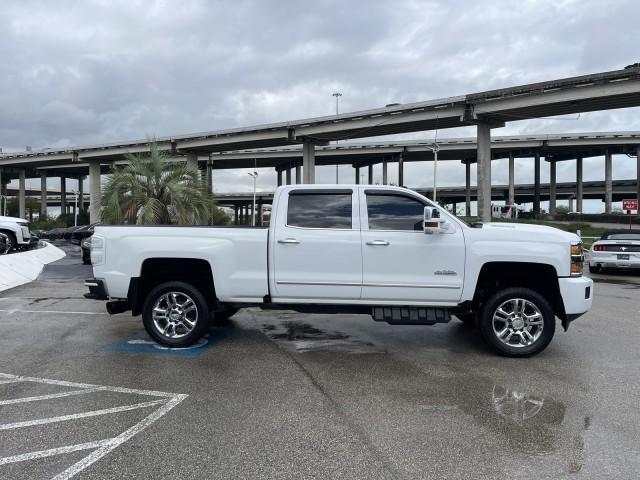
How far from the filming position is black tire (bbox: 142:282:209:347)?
20.8 feet

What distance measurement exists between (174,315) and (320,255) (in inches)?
80.4

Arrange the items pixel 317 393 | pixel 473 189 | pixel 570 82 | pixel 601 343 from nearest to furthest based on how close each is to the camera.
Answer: pixel 317 393 → pixel 601 343 → pixel 570 82 → pixel 473 189

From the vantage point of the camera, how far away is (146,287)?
21.8ft

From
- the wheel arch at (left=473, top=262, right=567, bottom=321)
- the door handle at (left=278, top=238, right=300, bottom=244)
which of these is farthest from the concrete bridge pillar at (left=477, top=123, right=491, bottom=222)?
the door handle at (left=278, top=238, right=300, bottom=244)

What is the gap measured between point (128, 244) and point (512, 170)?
80.0 meters

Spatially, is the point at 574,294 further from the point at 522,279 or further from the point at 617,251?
the point at 617,251

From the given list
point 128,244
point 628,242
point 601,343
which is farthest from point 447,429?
point 628,242

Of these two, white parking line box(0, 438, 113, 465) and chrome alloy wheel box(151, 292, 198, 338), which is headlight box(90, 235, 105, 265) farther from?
white parking line box(0, 438, 113, 465)

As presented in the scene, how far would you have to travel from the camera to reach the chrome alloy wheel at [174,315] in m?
6.42

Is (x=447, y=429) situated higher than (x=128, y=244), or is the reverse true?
(x=128, y=244)

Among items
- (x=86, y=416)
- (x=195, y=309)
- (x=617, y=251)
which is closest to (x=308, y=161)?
(x=617, y=251)

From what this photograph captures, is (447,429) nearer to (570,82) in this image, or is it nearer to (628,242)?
(628,242)

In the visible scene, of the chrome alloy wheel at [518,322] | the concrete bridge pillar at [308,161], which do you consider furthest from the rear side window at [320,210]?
the concrete bridge pillar at [308,161]

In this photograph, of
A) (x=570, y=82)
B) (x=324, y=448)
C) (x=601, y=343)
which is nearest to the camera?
(x=324, y=448)
